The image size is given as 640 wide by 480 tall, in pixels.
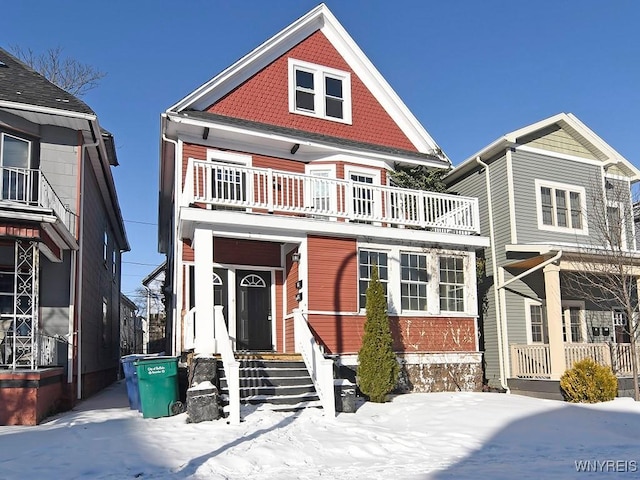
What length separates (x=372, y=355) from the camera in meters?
12.5

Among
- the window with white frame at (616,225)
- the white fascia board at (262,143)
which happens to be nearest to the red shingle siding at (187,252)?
the white fascia board at (262,143)

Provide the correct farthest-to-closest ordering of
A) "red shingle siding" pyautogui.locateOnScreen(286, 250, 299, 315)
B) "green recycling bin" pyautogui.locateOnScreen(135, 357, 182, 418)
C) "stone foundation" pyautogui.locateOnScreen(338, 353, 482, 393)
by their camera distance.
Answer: "red shingle siding" pyautogui.locateOnScreen(286, 250, 299, 315)
"stone foundation" pyautogui.locateOnScreen(338, 353, 482, 393)
"green recycling bin" pyautogui.locateOnScreen(135, 357, 182, 418)

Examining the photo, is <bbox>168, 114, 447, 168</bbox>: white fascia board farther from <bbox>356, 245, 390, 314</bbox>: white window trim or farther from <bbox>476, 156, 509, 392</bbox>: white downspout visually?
<bbox>356, 245, 390, 314</bbox>: white window trim

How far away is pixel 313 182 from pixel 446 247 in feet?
12.5

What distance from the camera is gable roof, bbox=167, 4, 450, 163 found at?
14930 mm

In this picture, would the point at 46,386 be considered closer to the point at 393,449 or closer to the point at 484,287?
the point at 393,449

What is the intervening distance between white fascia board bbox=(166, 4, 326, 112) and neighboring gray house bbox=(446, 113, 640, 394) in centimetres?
622

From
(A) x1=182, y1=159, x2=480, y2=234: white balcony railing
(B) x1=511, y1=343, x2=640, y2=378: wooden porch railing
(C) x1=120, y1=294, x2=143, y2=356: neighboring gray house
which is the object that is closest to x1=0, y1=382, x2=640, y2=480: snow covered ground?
(B) x1=511, y1=343, x2=640, y2=378: wooden porch railing

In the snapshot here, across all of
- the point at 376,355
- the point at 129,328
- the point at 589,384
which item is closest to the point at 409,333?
the point at 376,355

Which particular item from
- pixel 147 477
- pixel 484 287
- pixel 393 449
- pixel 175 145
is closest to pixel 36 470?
pixel 147 477

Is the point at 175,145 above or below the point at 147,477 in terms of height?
above

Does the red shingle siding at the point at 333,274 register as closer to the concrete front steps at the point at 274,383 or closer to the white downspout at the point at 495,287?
the concrete front steps at the point at 274,383

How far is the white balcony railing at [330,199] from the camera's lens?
12.8m

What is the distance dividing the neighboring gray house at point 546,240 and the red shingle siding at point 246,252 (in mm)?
6423
